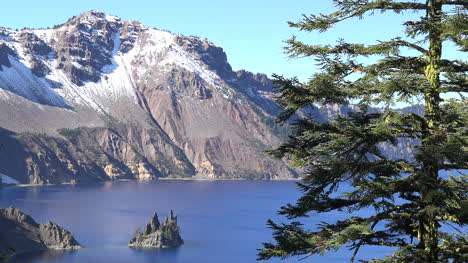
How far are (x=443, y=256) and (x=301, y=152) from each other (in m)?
4.21

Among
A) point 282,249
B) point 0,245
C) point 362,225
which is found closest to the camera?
point 362,225

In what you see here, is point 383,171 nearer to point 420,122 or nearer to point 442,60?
point 420,122

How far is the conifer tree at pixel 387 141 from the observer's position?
15.0m

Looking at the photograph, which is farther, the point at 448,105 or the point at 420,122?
the point at 448,105

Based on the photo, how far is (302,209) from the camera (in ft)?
56.0

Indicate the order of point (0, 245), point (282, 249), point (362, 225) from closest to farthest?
point (362, 225)
point (282, 249)
point (0, 245)

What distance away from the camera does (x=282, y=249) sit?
53.5 feet

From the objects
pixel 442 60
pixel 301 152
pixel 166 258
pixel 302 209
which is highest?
pixel 442 60

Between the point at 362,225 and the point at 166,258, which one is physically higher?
the point at 362,225

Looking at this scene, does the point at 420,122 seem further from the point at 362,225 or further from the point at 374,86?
the point at 362,225

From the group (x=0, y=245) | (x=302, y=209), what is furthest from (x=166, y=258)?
(x=302, y=209)

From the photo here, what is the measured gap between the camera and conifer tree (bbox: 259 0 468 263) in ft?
49.2

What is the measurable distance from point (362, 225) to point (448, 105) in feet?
14.3

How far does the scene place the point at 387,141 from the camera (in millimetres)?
16281
